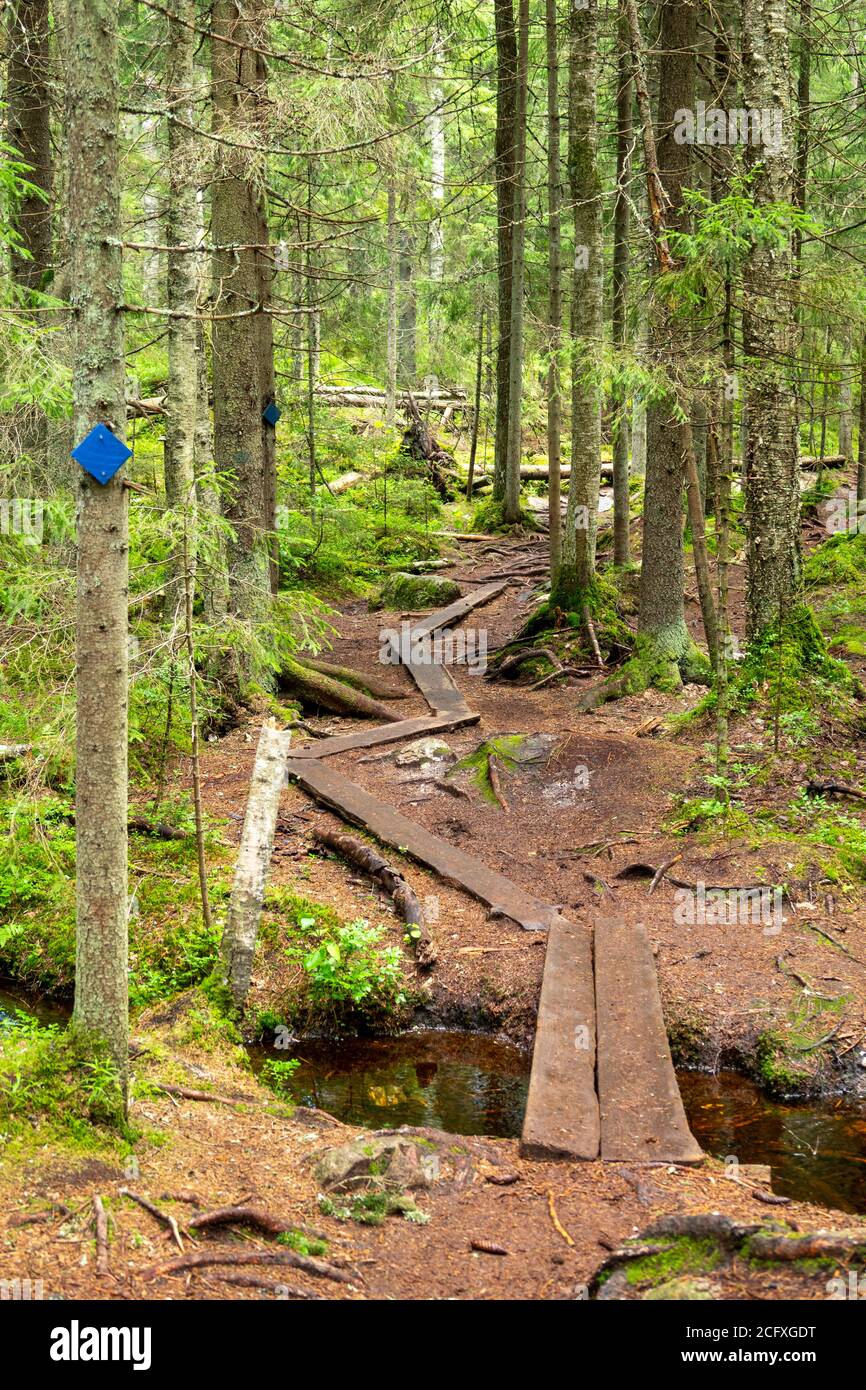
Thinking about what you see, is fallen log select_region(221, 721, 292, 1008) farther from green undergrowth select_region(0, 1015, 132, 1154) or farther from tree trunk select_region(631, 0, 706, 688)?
tree trunk select_region(631, 0, 706, 688)

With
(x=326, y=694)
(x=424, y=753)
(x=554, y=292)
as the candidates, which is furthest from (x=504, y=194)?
(x=424, y=753)

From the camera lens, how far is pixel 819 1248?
3.98 metres

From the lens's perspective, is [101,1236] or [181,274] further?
[181,274]

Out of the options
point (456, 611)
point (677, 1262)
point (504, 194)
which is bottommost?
point (677, 1262)

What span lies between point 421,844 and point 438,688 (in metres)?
4.85

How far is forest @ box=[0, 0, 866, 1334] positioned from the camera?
439cm

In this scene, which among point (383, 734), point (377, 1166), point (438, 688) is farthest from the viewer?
point (438, 688)

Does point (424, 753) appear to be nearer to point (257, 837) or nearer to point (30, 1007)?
point (257, 837)

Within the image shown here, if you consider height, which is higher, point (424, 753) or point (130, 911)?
point (424, 753)

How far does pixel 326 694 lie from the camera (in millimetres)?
13148

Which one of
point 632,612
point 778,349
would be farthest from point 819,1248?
point 632,612

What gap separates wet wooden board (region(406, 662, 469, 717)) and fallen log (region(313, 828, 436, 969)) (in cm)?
372

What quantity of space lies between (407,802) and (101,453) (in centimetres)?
657

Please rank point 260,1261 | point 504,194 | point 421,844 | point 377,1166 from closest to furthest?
point 260,1261
point 377,1166
point 421,844
point 504,194
